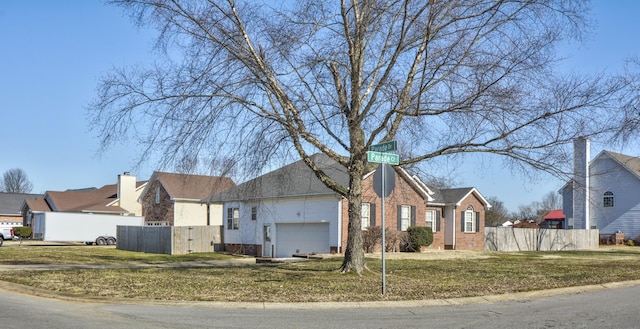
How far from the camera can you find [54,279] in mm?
16125

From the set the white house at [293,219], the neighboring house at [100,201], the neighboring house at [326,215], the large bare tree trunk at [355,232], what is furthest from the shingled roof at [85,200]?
the large bare tree trunk at [355,232]

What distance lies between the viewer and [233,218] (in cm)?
3712

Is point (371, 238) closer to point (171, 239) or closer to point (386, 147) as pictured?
point (171, 239)

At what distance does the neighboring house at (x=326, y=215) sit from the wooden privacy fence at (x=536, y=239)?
1493mm

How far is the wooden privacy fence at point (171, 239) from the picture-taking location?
34062mm

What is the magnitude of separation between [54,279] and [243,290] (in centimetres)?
599

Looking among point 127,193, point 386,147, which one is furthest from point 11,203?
point 386,147

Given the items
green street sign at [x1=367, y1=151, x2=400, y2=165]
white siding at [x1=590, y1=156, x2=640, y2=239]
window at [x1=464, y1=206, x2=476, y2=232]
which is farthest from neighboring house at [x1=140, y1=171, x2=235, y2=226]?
green street sign at [x1=367, y1=151, x2=400, y2=165]

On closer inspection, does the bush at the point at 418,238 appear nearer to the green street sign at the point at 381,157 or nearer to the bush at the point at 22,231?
the green street sign at the point at 381,157

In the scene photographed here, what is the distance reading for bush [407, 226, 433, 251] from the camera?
110ft

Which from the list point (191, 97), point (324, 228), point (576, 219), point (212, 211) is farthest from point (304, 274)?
point (576, 219)

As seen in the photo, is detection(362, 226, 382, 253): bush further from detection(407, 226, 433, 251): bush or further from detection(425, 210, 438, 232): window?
detection(425, 210, 438, 232): window

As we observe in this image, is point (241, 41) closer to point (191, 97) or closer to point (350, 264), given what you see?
point (191, 97)

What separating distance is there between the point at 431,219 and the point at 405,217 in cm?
356
